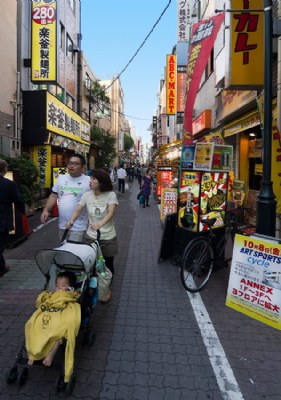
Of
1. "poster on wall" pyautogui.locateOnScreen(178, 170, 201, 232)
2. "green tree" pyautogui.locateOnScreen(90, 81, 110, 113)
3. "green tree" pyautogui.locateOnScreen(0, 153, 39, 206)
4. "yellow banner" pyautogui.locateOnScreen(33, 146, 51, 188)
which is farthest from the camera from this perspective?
"green tree" pyautogui.locateOnScreen(90, 81, 110, 113)

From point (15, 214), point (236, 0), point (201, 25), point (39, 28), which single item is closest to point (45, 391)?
point (15, 214)

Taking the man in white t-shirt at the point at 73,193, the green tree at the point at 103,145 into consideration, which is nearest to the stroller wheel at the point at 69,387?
the man in white t-shirt at the point at 73,193

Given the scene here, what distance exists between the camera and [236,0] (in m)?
6.30

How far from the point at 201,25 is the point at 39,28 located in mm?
7643

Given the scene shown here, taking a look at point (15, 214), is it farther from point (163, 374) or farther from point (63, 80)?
point (63, 80)

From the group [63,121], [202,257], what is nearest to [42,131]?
[63,121]

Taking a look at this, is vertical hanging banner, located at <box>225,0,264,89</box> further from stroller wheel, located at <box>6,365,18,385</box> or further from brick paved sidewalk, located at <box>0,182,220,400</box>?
stroller wheel, located at <box>6,365,18,385</box>

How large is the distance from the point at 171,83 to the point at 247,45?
585 inches

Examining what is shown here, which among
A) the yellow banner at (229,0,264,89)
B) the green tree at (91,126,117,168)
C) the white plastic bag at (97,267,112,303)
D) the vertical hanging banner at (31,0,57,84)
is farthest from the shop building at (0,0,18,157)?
the green tree at (91,126,117,168)

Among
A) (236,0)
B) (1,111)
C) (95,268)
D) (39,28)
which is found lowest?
(95,268)

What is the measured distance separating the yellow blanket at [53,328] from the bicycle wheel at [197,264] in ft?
7.34

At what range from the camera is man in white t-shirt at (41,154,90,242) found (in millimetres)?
4406

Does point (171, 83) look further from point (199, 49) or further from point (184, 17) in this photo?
point (199, 49)

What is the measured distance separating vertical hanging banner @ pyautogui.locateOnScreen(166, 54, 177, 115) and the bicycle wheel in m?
17.4
